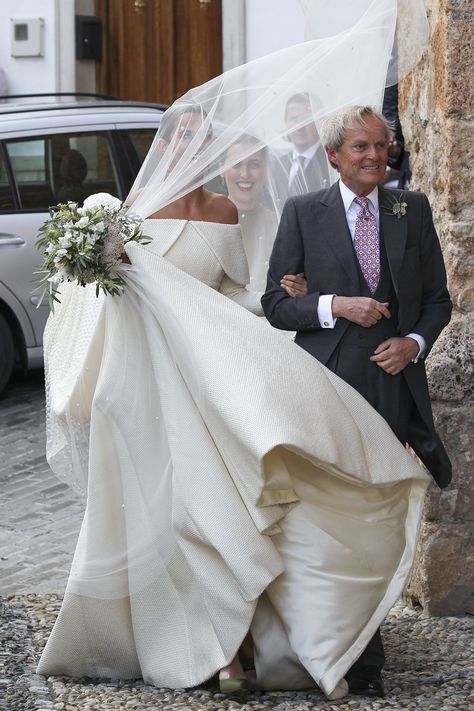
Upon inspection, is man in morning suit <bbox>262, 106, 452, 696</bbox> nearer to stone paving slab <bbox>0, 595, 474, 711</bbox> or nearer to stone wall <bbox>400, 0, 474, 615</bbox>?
stone paving slab <bbox>0, 595, 474, 711</bbox>

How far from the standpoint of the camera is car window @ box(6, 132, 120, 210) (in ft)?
32.9

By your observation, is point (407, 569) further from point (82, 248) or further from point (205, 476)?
point (82, 248)

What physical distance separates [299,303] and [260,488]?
2.27 feet

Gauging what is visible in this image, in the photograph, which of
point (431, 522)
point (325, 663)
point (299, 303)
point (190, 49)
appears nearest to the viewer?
point (325, 663)

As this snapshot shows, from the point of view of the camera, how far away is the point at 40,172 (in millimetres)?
10094

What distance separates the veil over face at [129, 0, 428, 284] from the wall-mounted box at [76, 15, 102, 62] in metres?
8.53

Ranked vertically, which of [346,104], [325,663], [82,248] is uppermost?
[346,104]

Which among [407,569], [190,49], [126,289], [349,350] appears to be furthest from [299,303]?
[190,49]

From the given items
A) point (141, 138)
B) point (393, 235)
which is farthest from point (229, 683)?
point (141, 138)

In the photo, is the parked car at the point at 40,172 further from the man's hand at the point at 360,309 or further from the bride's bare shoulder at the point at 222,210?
the man's hand at the point at 360,309

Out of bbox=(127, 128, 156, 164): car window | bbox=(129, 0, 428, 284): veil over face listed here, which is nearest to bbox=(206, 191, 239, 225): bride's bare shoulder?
bbox=(129, 0, 428, 284): veil over face

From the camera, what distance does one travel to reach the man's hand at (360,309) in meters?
4.88

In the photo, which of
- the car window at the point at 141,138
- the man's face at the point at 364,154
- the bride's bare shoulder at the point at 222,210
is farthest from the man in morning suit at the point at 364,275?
the car window at the point at 141,138

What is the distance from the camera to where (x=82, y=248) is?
192 inches
